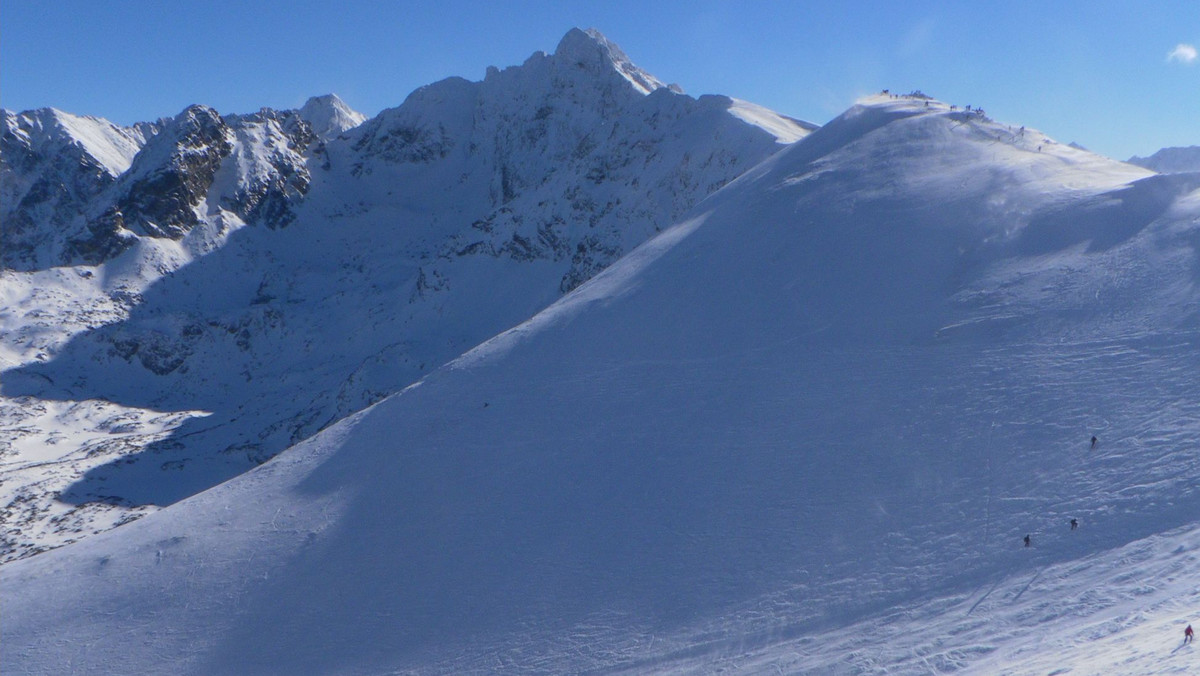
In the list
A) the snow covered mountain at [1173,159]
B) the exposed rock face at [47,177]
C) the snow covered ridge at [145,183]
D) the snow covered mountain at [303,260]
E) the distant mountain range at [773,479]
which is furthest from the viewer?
the snow covered mountain at [1173,159]

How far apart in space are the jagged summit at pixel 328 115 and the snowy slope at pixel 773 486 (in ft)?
519

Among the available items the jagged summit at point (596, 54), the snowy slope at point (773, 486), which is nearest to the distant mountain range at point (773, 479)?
the snowy slope at point (773, 486)

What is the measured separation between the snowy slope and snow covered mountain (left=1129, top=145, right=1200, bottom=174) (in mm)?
163841

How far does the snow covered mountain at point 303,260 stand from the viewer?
3155 inches

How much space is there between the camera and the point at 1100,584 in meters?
19.8

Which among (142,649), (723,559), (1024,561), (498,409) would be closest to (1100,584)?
(1024,561)

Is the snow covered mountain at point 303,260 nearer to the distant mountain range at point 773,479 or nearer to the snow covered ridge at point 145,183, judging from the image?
the snow covered ridge at point 145,183

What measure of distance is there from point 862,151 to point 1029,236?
15796mm

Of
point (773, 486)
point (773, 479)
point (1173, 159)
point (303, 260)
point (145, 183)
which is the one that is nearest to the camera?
point (773, 486)

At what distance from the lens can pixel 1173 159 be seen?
18362cm

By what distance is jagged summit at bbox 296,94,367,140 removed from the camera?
18838cm

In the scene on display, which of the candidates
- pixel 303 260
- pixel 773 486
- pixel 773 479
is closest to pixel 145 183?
pixel 303 260

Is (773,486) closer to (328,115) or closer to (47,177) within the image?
(47,177)

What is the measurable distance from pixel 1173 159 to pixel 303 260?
177 m
